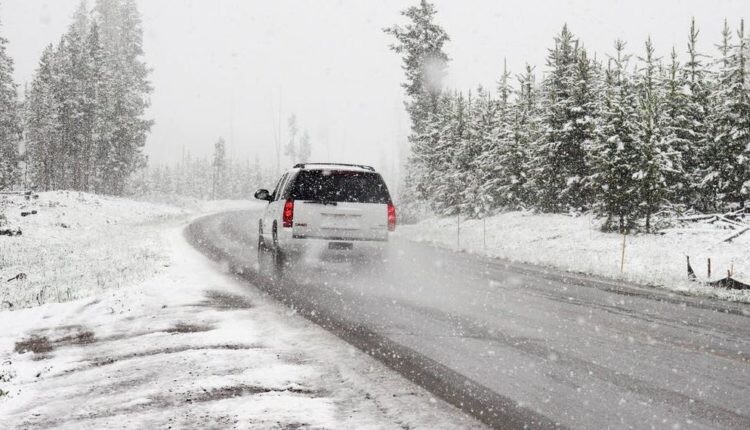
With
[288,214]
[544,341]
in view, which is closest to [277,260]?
[288,214]

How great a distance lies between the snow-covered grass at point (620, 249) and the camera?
13.4 meters

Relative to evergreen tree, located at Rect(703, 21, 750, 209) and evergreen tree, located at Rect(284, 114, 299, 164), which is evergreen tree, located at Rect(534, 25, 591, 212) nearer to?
evergreen tree, located at Rect(703, 21, 750, 209)

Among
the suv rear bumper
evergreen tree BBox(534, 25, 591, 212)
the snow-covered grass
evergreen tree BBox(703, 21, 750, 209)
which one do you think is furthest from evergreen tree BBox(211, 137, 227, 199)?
the suv rear bumper

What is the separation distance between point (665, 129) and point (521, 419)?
69.9 ft

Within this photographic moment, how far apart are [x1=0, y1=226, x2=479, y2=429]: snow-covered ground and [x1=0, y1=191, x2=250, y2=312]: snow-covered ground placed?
2487 mm

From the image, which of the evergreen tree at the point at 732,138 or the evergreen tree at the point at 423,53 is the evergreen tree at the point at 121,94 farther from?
the evergreen tree at the point at 732,138

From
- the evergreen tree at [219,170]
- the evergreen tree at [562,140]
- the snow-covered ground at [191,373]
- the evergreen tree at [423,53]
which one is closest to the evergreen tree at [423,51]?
the evergreen tree at [423,53]

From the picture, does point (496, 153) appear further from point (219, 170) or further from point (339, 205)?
point (219, 170)

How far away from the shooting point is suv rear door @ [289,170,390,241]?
10875mm

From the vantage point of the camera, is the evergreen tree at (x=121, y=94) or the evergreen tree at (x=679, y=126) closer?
the evergreen tree at (x=679, y=126)

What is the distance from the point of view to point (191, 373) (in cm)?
488

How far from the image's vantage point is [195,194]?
442 ft

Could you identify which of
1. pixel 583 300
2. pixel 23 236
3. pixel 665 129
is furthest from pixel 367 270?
pixel 23 236

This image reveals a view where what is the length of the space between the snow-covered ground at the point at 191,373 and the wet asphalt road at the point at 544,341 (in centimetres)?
44
